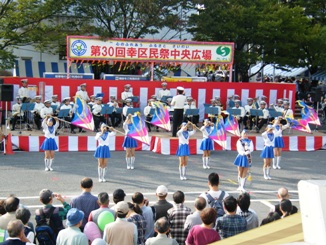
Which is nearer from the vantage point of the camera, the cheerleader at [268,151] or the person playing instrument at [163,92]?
the cheerleader at [268,151]

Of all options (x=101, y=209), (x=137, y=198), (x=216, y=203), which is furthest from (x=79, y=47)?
(x=101, y=209)

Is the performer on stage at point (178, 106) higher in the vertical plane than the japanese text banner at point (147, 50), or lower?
lower

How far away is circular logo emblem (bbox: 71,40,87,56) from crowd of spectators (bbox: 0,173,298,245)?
608 inches

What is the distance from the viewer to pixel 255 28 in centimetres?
2930

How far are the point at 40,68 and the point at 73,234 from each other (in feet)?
93.9

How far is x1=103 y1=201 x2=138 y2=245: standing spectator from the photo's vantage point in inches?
260

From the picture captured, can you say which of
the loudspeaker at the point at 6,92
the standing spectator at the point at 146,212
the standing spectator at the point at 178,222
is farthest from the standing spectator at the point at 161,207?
the loudspeaker at the point at 6,92

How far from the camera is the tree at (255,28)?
1131 inches

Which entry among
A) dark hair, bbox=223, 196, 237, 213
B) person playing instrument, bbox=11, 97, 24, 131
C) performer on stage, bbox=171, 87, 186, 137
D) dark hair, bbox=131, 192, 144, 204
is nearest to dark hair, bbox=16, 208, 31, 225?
dark hair, bbox=131, 192, 144, 204

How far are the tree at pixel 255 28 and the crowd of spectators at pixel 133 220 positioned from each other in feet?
69.3

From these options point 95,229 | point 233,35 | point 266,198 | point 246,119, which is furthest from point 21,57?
point 95,229

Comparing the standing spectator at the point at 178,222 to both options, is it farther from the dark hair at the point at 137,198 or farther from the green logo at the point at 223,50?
the green logo at the point at 223,50

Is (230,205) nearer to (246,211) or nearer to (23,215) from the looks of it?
(246,211)

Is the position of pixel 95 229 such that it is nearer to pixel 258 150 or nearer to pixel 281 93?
pixel 258 150
